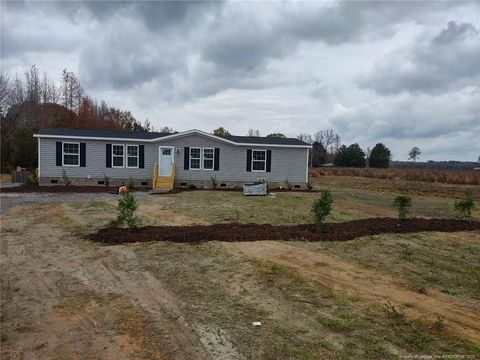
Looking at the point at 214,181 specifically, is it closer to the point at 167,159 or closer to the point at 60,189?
the point at 167,159

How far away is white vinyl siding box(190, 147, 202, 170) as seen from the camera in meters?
21.3

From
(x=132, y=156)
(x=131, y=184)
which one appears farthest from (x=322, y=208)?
(x=132, y=156)

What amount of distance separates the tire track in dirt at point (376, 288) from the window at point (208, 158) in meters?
14.4

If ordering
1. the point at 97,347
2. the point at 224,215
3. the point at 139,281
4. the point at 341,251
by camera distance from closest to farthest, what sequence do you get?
the point at 97,347, the point at 139,281, the point at 341,251, the point at 224,215

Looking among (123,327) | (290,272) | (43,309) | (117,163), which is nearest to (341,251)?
(290,272)

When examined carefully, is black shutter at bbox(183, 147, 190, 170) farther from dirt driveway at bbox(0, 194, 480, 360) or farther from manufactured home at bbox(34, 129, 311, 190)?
dirt driveway at bbox(0, 194, 480, 360)

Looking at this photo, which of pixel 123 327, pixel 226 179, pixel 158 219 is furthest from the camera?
pixel 226 179

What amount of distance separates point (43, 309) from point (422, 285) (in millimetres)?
5238

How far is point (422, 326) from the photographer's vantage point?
4.13 m

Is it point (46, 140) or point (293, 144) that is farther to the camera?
point (293, 144)

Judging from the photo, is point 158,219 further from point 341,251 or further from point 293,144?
point 293,144

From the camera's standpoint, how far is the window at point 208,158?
21.5 meters

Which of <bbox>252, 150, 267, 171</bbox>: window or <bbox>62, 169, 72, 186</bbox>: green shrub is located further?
<bbox>252, 150, 267, 171</bbox>: window

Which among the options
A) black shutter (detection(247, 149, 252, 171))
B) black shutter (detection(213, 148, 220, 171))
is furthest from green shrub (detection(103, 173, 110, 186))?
black shutter (detection(247, 149, 252, 171))
